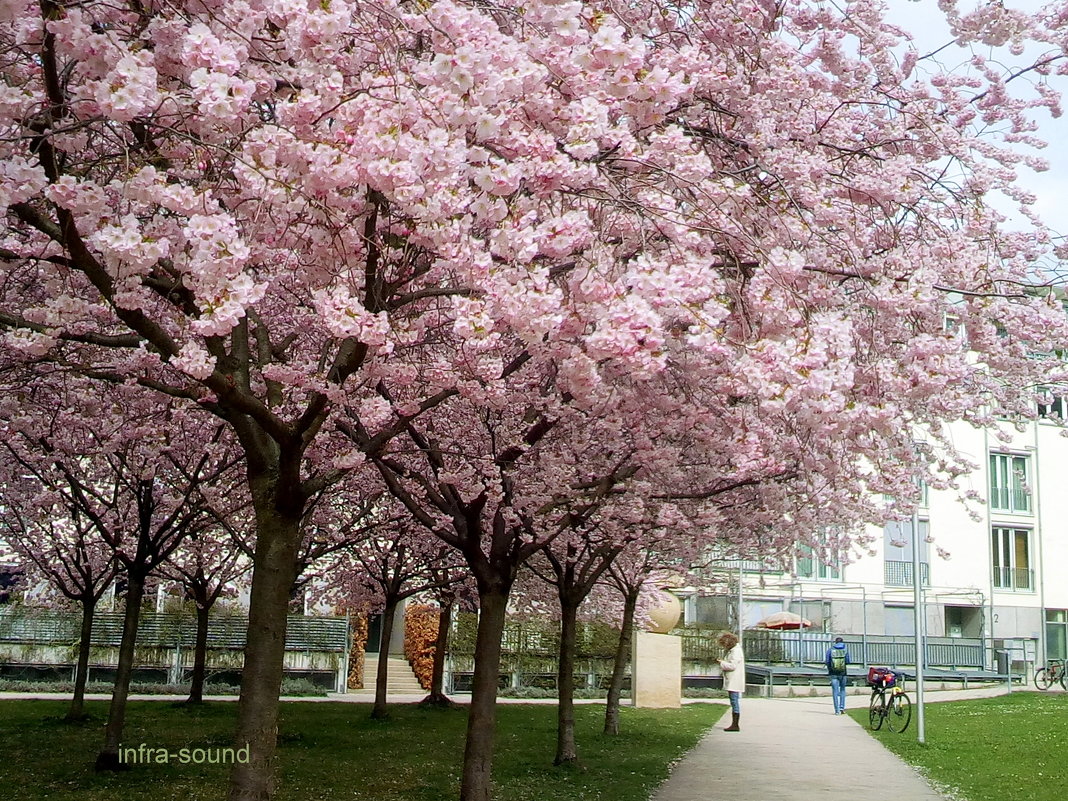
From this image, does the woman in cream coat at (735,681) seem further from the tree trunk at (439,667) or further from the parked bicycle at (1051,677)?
the parked bicycle at (1051,677)

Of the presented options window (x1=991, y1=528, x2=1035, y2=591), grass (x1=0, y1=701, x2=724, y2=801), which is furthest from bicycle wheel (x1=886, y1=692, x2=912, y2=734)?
window (x1=991, y1=528, x2=1035, y2=591)

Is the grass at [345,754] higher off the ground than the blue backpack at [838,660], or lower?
lower

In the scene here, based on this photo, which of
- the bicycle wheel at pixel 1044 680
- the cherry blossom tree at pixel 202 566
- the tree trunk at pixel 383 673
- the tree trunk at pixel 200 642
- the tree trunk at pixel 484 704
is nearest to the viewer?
the tree trunk at pixel 484 704

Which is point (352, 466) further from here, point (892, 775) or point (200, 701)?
point (200, 701)

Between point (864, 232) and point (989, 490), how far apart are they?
123 feet

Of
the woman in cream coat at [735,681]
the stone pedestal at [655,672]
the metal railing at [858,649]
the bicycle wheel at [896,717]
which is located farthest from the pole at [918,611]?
the metal railing at [858,649]

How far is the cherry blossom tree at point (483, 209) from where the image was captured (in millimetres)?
4680

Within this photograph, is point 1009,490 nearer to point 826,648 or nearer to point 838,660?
point 826,648

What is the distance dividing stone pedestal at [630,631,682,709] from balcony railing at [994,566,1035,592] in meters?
21.2

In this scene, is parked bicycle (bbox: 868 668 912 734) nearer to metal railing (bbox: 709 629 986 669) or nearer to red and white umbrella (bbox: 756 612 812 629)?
metal railing (bbox: 709 629 986 669)

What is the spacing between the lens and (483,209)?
518 centimetres

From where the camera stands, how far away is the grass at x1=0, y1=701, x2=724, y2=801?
10.6 m

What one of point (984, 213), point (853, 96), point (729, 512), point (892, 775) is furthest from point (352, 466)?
point (892, 775)

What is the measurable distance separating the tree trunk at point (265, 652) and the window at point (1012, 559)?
39.6 metres
